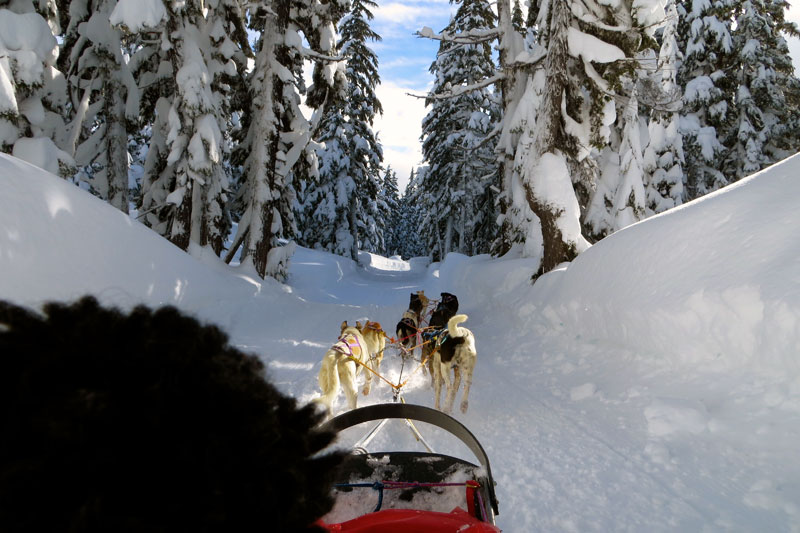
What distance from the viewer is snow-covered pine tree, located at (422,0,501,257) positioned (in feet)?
76.7

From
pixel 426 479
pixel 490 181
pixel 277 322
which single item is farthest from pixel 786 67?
pixel 426 479

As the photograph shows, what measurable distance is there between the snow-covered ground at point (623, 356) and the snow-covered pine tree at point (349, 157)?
2198 centimetres

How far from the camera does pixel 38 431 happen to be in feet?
1.99

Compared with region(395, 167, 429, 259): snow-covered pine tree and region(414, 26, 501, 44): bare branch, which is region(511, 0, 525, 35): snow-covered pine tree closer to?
region(414, 26, 501, 44): bare branch

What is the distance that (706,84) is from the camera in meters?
19.6

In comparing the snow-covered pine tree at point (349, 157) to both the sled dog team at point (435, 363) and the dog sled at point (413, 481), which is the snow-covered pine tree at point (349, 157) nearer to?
the sled dog team at point (435, 363)

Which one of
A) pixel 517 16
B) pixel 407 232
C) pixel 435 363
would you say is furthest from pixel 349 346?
pixel 407 232

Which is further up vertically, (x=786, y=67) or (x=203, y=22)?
(x=786, y=67)

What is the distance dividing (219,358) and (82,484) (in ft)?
0.91

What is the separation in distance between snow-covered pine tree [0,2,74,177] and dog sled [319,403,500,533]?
9178 mm

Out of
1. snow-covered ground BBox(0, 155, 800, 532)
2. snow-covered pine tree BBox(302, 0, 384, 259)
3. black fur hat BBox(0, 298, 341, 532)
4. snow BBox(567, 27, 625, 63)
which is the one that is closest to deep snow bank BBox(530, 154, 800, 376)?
snow-covered ground BBox(0, 155, 800, 532)

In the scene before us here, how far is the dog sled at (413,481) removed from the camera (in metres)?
1.89

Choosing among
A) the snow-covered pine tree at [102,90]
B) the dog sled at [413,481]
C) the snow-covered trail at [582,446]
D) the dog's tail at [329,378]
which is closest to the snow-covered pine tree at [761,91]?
the snow-covered trail at [582,446]

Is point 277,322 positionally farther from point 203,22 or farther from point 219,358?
point 219,358
